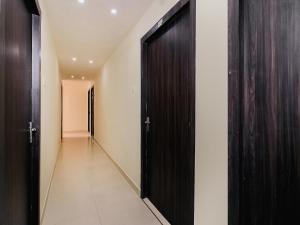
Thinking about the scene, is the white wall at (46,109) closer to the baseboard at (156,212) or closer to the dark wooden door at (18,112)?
the dark wooden door at (18,112)

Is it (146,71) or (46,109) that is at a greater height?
(146,71)

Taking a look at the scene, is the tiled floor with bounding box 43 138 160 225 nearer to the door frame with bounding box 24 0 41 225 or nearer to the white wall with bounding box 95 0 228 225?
the door frame with bounding box 24 0 41 225

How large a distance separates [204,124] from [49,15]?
2.69 m

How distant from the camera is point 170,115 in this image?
2375mm

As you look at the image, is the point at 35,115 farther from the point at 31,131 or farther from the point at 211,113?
the point at 211,113

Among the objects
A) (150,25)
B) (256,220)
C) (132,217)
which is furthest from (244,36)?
(132,217)

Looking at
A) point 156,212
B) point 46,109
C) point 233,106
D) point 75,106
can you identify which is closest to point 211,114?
point 233,106

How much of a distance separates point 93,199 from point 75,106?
944 cm

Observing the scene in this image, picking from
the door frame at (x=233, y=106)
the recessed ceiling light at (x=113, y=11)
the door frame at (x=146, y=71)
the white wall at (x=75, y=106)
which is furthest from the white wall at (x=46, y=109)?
the white wall at (x=75, y=106)

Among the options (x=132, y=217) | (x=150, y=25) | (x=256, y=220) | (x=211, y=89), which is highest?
(x=150, y=25)

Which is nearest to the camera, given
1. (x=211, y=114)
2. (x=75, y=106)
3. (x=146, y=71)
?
(x=211, y=114)

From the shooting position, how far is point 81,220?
2.40 metres

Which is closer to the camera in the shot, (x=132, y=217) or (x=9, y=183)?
(x=9, y=183)

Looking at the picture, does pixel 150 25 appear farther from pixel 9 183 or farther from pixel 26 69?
pixel 9 183
